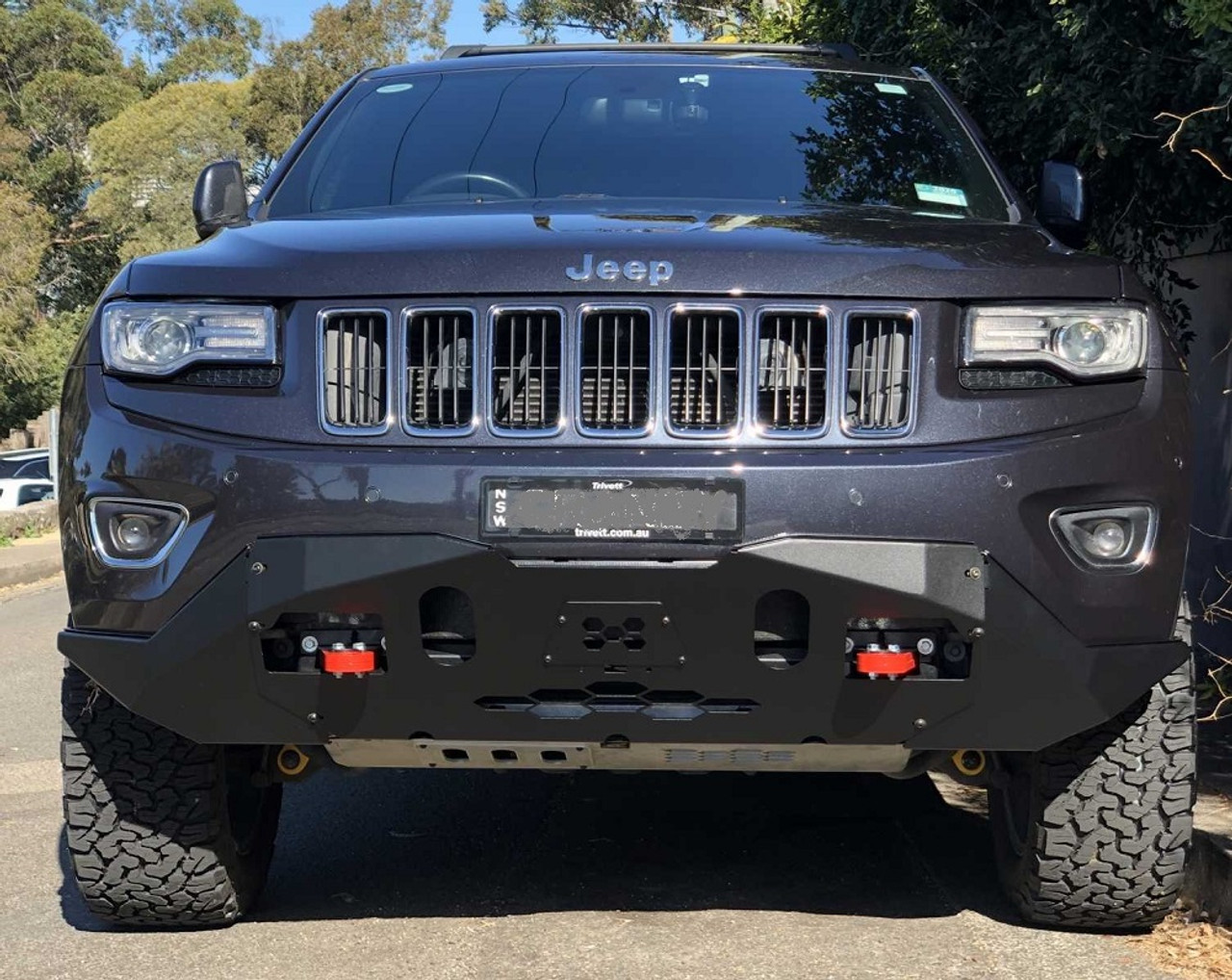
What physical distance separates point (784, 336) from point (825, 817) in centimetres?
220

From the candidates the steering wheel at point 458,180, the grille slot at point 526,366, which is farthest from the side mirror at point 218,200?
the grille slot at point 526,366

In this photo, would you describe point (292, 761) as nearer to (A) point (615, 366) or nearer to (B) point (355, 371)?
(B) point (355, 371)

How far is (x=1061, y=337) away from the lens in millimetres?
3418

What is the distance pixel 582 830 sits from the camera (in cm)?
504

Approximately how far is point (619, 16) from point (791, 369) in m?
35.6

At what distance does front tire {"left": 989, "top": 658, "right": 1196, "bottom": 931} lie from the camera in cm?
372

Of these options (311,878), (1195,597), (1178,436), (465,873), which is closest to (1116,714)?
(1178,436)

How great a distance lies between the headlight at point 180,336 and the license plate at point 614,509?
0.58 metres

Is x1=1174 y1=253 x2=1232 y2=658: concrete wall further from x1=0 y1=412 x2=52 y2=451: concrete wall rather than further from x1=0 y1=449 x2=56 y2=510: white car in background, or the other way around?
x1=0 y1=412 x2=52 y2=451: concrete wall

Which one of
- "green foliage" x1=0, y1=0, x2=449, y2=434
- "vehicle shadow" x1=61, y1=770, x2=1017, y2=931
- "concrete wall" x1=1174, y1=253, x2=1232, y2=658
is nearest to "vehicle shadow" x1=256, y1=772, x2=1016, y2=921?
"vehicle shadow" x1=61, y1=770, x2=1017, y2=931

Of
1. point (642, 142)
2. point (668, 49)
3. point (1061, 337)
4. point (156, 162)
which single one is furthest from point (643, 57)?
point (156, 162)

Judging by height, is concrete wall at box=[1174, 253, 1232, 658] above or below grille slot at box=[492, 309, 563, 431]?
below

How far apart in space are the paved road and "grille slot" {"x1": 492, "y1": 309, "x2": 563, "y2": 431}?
1.24 m

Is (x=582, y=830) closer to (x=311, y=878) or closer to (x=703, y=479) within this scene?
(x=311, y=878)
